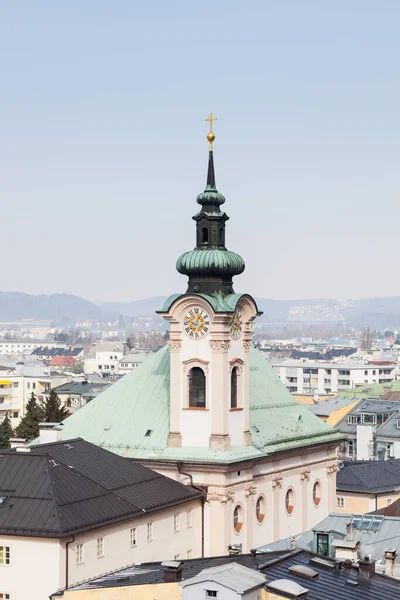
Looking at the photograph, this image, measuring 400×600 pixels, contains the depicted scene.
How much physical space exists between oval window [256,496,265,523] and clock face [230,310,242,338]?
31.4 feet

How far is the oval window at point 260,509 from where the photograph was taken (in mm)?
78812

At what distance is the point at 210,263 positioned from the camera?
75562mm

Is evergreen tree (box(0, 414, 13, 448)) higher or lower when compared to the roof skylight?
higher

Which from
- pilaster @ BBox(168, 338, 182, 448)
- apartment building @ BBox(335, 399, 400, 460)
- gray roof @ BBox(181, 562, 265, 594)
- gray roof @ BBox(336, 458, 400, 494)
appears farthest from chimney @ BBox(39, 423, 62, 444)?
apartment building @ BBox(335, 399, 400, 460)

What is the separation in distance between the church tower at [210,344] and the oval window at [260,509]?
13.7 ft

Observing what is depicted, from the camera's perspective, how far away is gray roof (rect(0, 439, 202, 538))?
5953 cm

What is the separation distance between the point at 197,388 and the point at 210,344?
8.63 ft

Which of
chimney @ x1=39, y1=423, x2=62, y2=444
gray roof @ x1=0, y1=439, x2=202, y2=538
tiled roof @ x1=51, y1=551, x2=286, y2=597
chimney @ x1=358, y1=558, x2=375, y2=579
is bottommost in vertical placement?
tiled roof @ x1=51, y1=551, x2=286, y2=597

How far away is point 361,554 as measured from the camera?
54281mm

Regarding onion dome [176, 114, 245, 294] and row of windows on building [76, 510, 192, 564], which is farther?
onion dome [176, 114, 245, 294]

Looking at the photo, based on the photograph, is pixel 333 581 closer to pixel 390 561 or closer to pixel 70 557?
pixel 390 561

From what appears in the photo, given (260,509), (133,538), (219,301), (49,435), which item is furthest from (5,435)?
(133,538)

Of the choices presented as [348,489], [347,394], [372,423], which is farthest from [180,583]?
[347,394]

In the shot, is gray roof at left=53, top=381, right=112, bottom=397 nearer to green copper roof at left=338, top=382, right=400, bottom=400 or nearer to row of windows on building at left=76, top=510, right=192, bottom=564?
green copper roof at left=338, top=382, right=400, bottom=400
